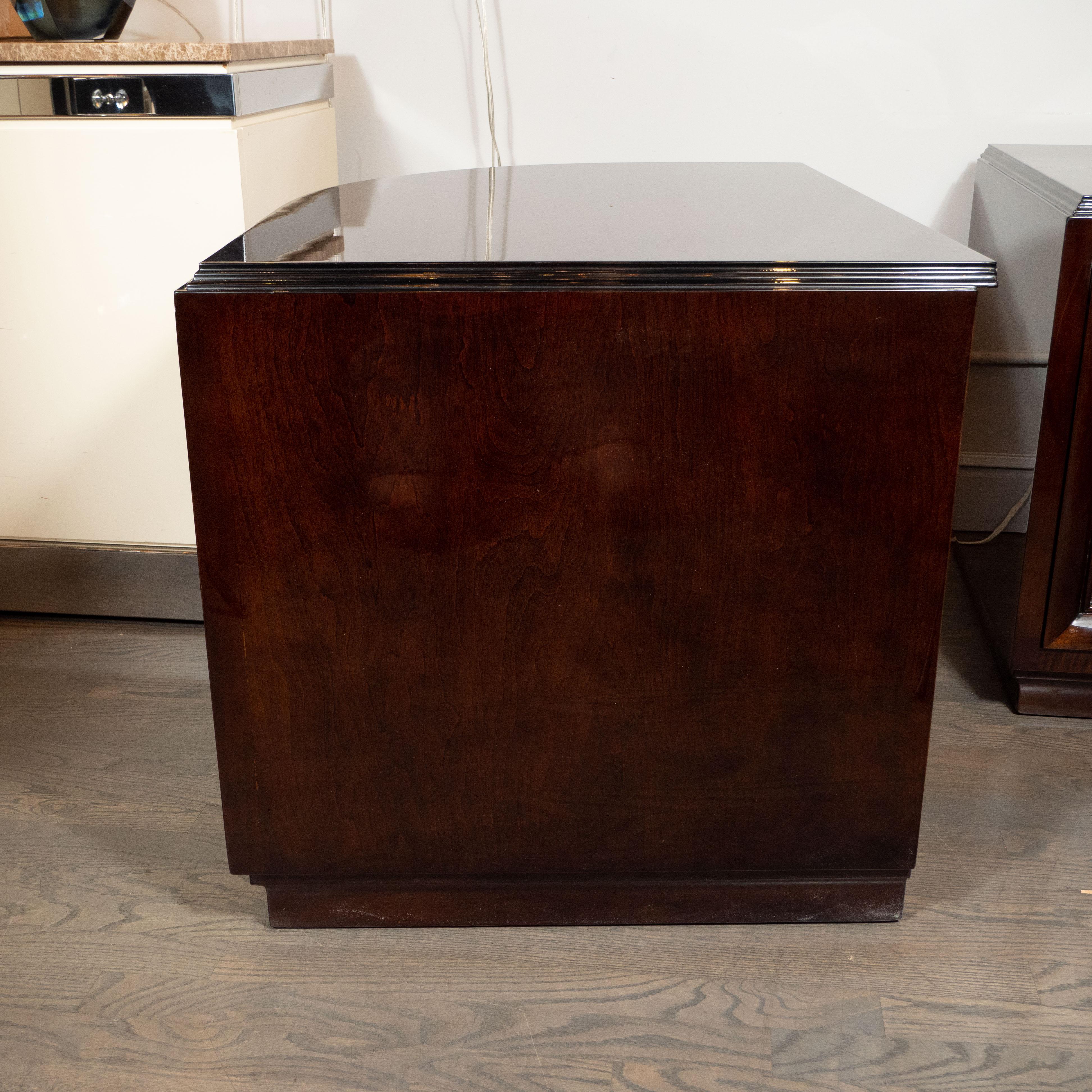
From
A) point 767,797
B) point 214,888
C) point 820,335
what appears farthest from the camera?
point 214,888

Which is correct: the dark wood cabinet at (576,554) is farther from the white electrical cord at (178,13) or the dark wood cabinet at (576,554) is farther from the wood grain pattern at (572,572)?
the white electrical cord at (178,13)

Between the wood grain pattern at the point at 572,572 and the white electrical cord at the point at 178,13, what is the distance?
1054mm

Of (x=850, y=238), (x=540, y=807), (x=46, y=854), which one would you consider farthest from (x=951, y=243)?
(x=46, y=854)

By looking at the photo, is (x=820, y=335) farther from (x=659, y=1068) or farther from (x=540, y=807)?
(x=659, y=1068)

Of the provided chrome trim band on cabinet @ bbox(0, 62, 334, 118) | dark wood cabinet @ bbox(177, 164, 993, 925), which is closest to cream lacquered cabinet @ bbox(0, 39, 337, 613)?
chrome trim band on cabinet @ bbox(0, 62, 334, 118)

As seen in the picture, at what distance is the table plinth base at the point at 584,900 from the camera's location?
904mm

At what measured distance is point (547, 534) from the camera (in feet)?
2.59

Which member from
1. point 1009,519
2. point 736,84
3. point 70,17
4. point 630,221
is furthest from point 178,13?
point 1009,519

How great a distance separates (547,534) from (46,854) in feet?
2.02

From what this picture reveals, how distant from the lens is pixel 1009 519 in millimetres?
1322

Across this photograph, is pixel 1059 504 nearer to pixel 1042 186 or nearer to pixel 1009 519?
pixel 1009 519

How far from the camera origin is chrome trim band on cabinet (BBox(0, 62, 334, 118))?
120cm

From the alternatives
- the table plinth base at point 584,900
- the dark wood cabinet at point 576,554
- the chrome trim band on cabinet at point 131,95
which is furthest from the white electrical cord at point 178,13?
the table plinth base at point 584,900

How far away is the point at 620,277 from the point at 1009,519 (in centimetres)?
81
